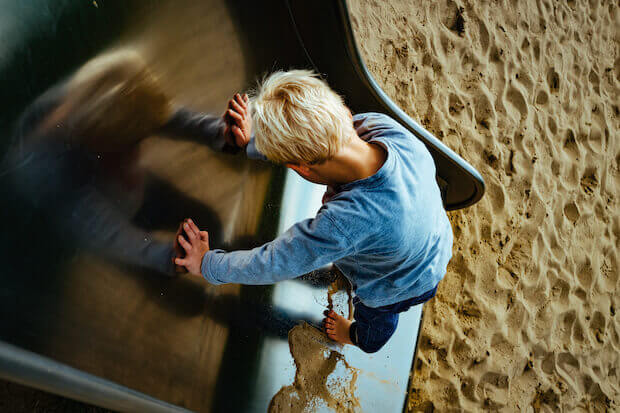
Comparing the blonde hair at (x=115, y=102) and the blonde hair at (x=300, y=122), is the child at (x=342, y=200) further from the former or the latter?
the blonde hair at (x=115, y=102)

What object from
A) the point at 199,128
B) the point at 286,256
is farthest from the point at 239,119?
the point at 286,256

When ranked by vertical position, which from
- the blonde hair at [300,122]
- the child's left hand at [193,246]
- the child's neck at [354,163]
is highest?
the blonde hair at [300,122]

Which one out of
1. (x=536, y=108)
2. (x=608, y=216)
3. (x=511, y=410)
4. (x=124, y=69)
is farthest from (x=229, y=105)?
(x=608, y=216)

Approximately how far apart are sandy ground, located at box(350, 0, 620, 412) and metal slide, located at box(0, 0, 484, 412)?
17.0 inches

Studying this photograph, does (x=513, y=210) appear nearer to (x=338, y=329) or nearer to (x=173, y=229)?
(x=338, y=329)

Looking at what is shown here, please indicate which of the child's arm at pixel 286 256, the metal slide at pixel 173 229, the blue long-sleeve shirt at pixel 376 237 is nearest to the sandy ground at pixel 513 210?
the metal slide at pixel 173 229

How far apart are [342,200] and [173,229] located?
0.36 metres

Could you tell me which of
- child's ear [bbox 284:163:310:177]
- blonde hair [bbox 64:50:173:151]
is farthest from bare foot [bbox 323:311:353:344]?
blonde hair [bbox 64:50:173:151]

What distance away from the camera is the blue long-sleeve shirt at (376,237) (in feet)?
2.01

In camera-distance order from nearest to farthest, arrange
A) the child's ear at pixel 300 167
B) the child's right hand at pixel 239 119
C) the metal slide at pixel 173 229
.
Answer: the metal slide at pixel 173 229 → the child's ear at pixel 300 167 → the child's right hand at pixel 239 119

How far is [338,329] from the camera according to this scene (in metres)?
1.02

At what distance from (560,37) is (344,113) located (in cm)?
208

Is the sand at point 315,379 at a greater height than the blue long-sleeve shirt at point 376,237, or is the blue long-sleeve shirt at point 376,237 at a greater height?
the blue long-sleeve shirt at point 376,237

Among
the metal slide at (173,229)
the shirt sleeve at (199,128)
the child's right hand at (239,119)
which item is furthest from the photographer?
the child's right hand at (239,119)
